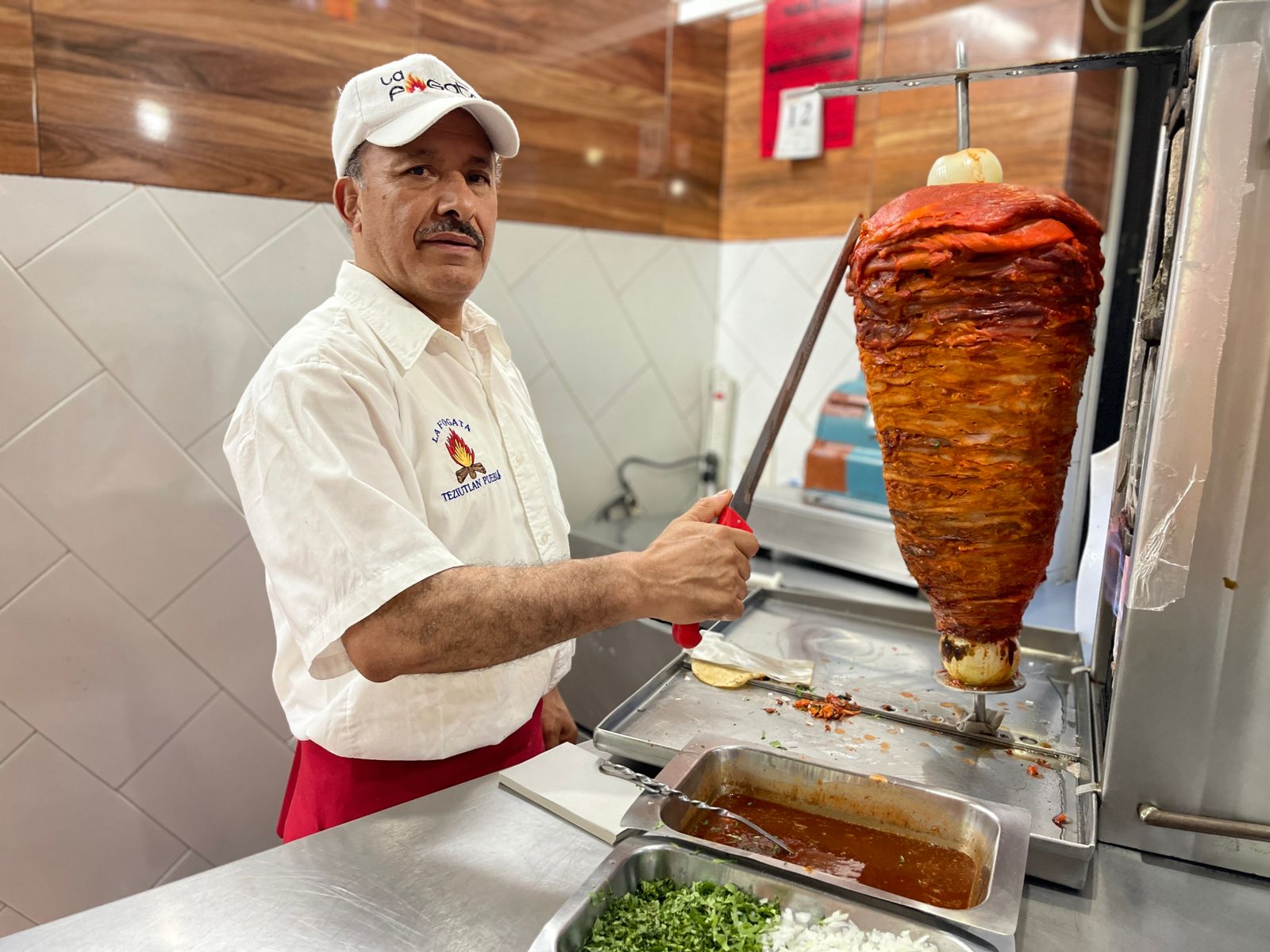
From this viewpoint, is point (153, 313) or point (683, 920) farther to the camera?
point (153, 313)

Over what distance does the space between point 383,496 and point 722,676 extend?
2.25 ft

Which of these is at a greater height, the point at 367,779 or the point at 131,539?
the point at 131,539

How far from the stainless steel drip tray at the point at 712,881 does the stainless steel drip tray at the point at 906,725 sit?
0.21m

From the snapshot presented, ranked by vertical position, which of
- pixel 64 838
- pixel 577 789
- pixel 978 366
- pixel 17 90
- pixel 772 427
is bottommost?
pixel 64 838

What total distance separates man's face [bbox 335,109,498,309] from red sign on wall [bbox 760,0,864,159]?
1.90 m

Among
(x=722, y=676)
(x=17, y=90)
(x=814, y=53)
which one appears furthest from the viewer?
(x=814, y=53)

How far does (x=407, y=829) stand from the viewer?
1.13m

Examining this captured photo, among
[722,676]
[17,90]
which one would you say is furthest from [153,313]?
[722,676]

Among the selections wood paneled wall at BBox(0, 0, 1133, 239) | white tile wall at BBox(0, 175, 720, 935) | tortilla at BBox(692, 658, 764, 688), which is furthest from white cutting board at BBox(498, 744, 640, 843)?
wood paneled wall at BBox(0, 0, 1133, 239)

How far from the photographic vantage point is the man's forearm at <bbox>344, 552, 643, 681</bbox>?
3.75 ft

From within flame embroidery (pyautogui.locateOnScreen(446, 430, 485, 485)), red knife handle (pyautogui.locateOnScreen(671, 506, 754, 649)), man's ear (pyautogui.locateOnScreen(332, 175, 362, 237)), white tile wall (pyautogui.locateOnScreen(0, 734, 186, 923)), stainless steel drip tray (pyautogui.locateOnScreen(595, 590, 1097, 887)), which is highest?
man's ear (pyautogui.locateOnScreen(332, 175, 362, 237))

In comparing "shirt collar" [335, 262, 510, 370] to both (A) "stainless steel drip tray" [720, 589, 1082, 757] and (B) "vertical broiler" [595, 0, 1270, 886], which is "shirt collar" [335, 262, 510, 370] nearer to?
(B) "vertical broiler" [595, 0, 1270, 886]

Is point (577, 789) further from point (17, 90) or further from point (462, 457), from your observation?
point (17, 90)

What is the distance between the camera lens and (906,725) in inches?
53.8
